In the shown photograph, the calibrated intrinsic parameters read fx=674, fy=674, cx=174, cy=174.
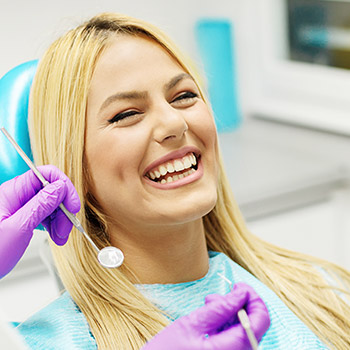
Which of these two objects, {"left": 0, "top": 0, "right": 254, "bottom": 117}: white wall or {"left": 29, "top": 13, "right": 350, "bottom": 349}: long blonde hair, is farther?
{"left": 0, "top": 0, "right": 254, "bottom": 117}: white wall

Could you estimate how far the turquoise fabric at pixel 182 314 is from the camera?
1.19 metres

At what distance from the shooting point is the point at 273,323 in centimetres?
132

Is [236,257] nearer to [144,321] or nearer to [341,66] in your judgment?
[144,321]

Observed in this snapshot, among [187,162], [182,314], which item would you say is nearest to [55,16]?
[187,162]

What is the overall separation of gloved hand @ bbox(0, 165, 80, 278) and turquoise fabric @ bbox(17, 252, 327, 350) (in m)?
0.12

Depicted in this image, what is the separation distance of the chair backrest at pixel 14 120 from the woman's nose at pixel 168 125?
1.02 ft

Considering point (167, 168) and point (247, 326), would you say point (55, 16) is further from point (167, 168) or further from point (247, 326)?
point (247, 326)

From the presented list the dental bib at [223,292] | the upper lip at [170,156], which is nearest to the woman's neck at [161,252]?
the dental bib at [223,292]

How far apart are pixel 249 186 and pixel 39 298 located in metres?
0.77

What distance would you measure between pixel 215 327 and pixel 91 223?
0.42 metres

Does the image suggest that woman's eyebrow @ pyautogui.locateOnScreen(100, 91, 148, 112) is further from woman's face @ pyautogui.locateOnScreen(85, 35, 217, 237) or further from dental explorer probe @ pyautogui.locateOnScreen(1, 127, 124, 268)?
dental explorer probe @ pyautogui.locateOnScreen(1, 127, 124, 268)

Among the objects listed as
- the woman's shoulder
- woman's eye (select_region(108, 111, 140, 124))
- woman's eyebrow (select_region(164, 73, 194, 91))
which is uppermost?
woman's eyebrow (select_region(164, 73, 194, 91))

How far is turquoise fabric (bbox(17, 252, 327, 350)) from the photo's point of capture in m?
1.19

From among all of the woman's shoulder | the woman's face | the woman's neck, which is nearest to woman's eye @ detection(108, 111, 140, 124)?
the woman's face
